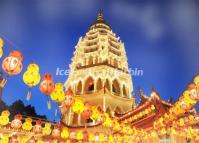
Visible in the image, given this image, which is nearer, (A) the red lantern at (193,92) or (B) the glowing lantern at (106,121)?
(A) the red lantern at (193,92)

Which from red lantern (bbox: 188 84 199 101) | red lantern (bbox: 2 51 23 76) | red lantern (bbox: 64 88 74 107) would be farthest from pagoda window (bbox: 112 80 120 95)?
red lantern (bbox: 2 51 23 76)

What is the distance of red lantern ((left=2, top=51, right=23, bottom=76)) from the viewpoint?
7.58m

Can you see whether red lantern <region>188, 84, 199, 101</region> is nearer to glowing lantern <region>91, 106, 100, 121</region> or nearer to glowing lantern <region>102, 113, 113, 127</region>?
glowing lantern <region>91, 106, 100, 121</region>

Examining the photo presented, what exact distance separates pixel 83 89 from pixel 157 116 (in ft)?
33.1

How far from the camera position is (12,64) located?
→ 7625 mm

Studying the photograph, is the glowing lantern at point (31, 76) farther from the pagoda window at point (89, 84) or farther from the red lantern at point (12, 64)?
the pagoda window at point (89, 84)

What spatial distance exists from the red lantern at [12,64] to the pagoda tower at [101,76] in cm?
1445

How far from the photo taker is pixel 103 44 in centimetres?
2605

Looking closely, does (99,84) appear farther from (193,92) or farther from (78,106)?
(193,92)

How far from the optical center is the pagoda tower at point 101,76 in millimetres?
22702

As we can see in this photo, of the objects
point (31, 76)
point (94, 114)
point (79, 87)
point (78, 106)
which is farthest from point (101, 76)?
point (31, 76)

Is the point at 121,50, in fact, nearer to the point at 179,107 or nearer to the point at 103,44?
the point at 103,44

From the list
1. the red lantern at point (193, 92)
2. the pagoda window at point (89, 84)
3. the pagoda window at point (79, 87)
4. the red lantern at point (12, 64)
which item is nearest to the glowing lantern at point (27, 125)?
the red lantern at point (12, 64)

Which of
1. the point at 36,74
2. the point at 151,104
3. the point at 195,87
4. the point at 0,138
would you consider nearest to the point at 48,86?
the point at 36,74
